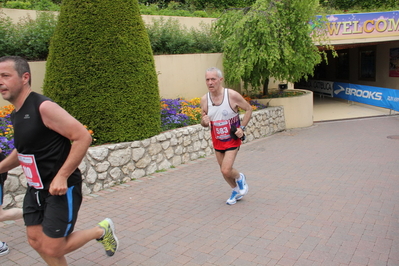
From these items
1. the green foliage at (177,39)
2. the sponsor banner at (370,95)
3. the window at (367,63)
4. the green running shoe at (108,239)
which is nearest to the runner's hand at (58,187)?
the green running shoe at (108,239)

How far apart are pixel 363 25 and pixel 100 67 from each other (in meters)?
13.4

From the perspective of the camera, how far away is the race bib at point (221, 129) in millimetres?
4938

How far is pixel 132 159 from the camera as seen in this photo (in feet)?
21.6

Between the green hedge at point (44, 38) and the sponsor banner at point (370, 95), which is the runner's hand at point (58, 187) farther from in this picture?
the sponsor banner at point (370, 95)

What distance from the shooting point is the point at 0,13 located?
8.14m

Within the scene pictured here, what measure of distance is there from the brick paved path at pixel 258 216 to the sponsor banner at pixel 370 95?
7.23 metres

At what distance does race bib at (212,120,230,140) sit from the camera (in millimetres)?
4938

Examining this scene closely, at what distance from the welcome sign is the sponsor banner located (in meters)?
2.47

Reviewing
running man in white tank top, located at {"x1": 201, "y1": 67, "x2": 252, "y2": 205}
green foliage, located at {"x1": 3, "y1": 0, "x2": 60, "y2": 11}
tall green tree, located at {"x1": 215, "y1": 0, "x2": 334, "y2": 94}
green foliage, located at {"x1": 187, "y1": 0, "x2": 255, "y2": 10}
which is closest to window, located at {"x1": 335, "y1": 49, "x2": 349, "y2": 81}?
green foliage, located at {"x1": 187, "y1": 0, "x2": 255, "y2": 10}

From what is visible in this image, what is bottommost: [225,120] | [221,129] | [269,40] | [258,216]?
[258,216]

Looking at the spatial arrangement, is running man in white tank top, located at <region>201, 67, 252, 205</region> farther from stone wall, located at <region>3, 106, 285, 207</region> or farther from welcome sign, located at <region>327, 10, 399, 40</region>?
welcome sign, located at <region>327, 10, 399, 40</region>

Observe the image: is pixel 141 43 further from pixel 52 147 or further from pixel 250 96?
pixel 250 96

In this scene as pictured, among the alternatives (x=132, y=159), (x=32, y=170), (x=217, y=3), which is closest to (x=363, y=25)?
(x=217, y=3)

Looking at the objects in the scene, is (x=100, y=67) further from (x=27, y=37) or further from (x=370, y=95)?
(x=370, y=95)
